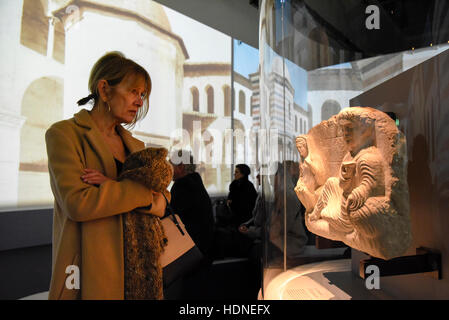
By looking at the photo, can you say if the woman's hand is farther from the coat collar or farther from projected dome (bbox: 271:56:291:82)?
projected dome (bbox: 271:56:291:82)

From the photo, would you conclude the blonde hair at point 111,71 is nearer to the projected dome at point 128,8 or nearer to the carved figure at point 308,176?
the carved figure at point 308,176

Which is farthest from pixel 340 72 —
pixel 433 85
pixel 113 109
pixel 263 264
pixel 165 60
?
pixel 165 60

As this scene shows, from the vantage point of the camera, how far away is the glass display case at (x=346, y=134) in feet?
3.13

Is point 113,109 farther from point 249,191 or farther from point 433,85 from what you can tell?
point 249,191

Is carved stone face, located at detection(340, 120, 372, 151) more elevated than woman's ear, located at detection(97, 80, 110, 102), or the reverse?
woman's ear, located at detection(97, 80, 110, 102)

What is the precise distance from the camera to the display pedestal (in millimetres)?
1144

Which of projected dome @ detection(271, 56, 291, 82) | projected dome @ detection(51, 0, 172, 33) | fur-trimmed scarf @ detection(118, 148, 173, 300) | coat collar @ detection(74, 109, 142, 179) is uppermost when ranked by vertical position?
projected dome @ detection(51, 0, 172, 33)

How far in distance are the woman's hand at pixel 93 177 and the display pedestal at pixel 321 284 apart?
0.88 m

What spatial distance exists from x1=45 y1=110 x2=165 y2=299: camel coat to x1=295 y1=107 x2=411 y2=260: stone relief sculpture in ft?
2.44

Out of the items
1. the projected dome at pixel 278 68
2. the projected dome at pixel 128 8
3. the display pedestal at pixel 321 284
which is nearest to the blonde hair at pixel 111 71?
the projected dome at pixel 278 68

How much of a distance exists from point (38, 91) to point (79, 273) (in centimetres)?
217

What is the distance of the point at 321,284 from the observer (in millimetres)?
1290

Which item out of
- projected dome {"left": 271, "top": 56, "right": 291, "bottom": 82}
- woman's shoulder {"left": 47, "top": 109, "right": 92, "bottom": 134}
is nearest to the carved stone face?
projected dome {"left": 271, "top": 56, "right": 291, "bottom": 82}

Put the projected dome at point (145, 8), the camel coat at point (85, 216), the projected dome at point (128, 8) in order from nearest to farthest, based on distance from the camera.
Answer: the camel coat at point (85, 216) → the projected dome at point (128, 8) → the projected dome at point (145, 8)
